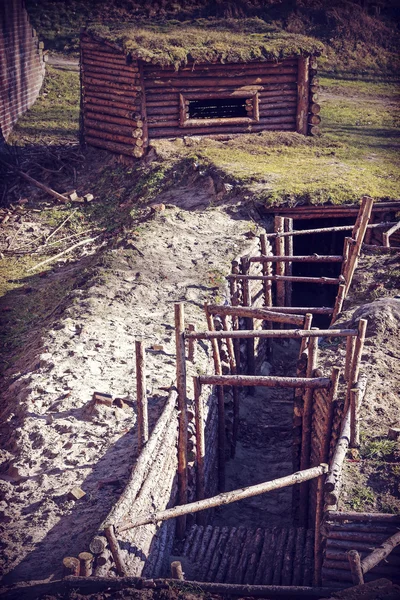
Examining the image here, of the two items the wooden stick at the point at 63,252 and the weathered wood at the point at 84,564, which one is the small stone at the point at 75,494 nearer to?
the weathered wood at the point at 84,564

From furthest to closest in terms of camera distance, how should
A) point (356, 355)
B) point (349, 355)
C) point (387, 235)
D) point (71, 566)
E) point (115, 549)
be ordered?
1. point (387, 235)
2. point (349, 355)
3. point (356, 355)
4. point (115, 549)
5. point (71, 566)

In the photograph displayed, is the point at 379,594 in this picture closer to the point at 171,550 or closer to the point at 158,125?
the point at 171,550

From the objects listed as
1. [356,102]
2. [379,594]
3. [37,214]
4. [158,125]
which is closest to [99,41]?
[158,125]

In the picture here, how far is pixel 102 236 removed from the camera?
16.0 m

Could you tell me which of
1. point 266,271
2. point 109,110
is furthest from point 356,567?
point 109,110

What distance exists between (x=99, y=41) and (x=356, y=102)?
10648 millimetres

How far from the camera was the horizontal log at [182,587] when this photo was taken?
5.50m

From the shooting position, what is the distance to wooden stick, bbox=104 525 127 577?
572 cm

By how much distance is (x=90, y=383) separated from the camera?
877cm

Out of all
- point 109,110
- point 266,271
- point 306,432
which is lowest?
point 306,432

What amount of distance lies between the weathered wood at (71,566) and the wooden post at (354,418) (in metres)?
3.28

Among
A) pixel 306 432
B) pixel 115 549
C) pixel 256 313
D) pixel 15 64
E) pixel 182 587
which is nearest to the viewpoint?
pixel 182 587

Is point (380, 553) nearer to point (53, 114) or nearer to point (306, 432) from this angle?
point (306, 432)

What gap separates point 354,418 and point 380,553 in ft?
→ 5.57
